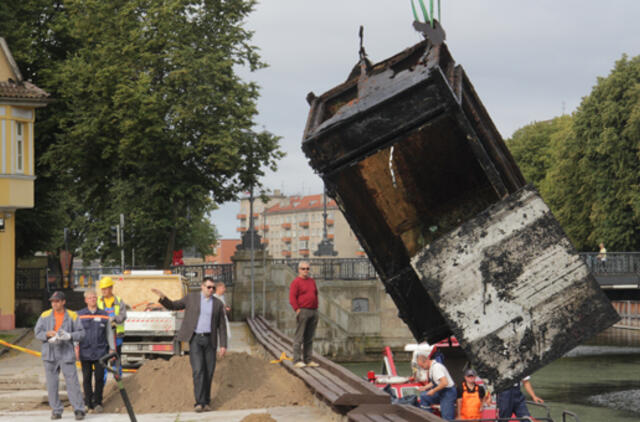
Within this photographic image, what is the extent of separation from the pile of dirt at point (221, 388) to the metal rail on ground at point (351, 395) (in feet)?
1.01

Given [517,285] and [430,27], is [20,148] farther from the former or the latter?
[517,285]

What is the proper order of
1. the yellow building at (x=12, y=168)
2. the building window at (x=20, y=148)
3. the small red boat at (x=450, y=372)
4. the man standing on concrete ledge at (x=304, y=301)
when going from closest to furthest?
the small red boat at (x=450, y=372) < the man standing on concrete ledge at (x=304, y=301) < the yellow building at (x=12, y=168) < the building window at (x=20, y=148)

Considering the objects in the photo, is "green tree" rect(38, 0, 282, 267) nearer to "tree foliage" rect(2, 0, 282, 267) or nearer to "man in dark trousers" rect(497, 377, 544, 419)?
"tree foliage" rect(2, 0, 282, 267)

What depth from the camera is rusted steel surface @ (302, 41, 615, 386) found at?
10.3m

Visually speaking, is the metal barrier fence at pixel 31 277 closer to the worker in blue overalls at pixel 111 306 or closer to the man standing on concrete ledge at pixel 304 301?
the man standing on concrete ledge at pixel 304 301

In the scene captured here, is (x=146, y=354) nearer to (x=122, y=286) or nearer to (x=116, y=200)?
(x=122, y=286)

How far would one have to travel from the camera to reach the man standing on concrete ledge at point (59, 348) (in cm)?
1278

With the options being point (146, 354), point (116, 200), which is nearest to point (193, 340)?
point (146, 354)

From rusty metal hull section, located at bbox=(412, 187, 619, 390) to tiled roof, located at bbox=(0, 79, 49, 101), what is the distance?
80.2 ft

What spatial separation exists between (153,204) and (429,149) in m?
26.8

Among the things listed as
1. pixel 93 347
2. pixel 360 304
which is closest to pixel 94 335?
pixel 93 347

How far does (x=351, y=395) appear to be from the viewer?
11898 millimetres

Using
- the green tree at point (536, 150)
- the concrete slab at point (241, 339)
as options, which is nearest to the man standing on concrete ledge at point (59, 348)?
the concrete slab at point (241, 339)

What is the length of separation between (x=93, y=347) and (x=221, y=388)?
1972mm
